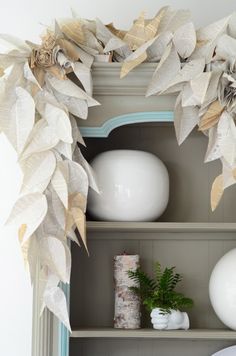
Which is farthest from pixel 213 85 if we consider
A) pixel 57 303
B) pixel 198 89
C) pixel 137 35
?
pixel 57 303

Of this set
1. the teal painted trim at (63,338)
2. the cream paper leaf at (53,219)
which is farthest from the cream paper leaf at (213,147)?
the teal painted trim at (63,338)

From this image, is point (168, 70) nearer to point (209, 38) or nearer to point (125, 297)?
point (209, 38)

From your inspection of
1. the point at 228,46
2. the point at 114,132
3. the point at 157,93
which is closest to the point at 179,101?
the point at 157,93

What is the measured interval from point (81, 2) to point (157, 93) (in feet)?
2.10

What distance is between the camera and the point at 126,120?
2.24m

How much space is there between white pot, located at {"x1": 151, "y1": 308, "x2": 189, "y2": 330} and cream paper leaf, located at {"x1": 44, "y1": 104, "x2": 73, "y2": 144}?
589mm

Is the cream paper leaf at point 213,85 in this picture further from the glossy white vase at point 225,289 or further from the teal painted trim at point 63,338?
the teal painted trim at point 63,338

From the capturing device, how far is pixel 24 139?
2.09 meters

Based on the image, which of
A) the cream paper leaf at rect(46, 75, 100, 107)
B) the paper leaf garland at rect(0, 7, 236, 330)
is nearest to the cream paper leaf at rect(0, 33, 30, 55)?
the paper leaf garland at rect(0, 7, 236, 330)

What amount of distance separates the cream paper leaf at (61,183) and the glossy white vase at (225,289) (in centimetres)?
53

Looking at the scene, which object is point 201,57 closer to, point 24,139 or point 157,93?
point 157,93

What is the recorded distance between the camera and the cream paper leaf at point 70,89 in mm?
2133

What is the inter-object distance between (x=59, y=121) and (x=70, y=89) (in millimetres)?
95

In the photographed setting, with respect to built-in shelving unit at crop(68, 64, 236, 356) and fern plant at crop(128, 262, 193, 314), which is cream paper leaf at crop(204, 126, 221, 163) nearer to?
built-in shelving unit at crop(68, 64, 236, 356)
